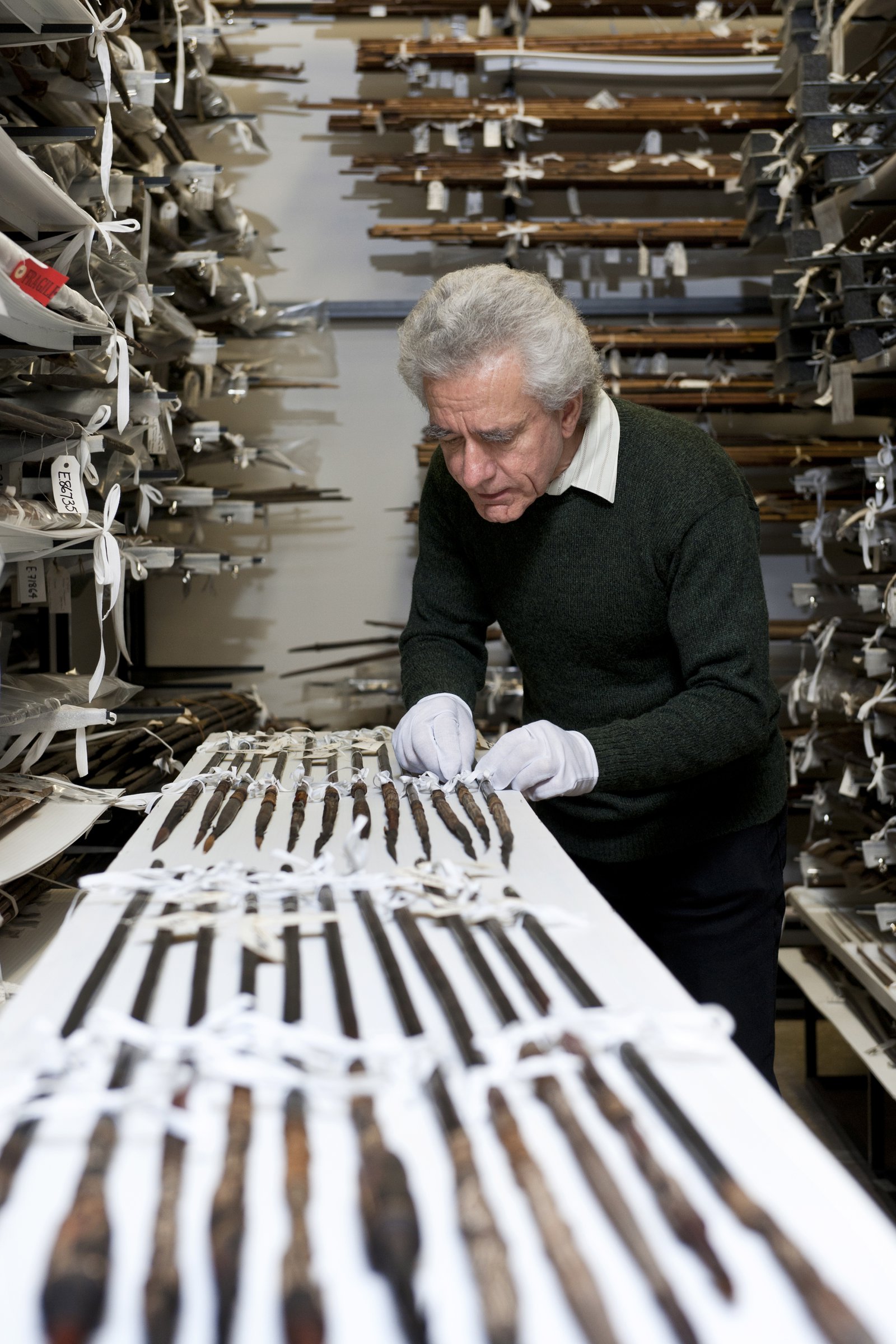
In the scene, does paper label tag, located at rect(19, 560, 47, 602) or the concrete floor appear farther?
the concrete floor

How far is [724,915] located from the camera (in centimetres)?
204

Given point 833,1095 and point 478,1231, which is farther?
point 833,1095

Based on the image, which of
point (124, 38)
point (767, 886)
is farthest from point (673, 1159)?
point (124, 38)

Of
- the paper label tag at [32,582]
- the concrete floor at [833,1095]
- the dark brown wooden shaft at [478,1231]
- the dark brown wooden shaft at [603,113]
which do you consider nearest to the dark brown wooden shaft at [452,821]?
the dark brown wooden shaft at [478,1231]

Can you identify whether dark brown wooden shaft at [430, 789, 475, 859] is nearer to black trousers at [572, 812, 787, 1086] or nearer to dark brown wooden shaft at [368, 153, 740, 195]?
black trousers at [572, 812, 787, 1086]

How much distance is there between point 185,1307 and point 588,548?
1460 millimetres

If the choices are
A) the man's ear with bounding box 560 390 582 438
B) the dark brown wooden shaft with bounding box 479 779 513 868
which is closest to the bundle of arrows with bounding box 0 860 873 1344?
the dark brown wooden shaft with bounding box 479 779 513 868

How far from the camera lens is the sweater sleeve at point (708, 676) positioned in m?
1.70

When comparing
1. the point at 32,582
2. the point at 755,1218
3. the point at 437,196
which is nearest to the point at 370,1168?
the point at 755,1218

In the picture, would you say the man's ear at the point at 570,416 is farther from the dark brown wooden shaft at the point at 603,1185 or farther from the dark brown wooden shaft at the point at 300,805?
the dark brown wooden shaft at the point at 603,1185

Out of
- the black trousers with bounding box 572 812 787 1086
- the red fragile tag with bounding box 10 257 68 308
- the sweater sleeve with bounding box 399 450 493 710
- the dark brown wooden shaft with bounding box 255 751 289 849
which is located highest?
the red fragile tag with bounding box 10 257 68 308

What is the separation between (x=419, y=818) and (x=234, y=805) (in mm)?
223

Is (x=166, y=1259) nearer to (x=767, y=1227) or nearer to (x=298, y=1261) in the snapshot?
(x=298, y=1261)

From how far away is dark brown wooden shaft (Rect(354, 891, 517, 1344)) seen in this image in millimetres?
533
